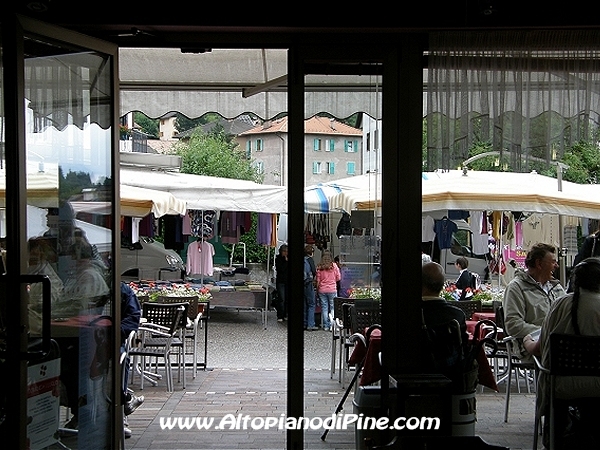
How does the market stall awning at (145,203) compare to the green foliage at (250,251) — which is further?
the green foliage at (250,251)

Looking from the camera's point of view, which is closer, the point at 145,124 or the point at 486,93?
the point at 486,93

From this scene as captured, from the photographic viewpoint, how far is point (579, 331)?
4.43 meters

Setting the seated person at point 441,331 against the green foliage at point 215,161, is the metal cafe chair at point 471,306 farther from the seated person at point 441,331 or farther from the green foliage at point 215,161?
the green foliage at point 215,161

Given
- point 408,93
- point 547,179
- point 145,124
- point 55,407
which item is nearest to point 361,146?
point 408,93

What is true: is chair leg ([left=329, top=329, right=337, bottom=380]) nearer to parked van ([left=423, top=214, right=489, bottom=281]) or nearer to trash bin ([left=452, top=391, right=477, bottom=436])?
trash bin ([left=452, top=391, right=477, bottom=436])

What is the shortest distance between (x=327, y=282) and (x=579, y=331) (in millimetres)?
1555

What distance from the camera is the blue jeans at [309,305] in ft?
15.4

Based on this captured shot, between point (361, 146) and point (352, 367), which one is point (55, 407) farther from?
point (361, 146)

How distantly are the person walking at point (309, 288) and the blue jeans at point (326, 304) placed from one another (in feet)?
0.22

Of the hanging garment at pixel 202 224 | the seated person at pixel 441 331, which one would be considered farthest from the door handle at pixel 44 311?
the hanging garment at pixel 202 224

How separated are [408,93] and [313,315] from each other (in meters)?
1.50

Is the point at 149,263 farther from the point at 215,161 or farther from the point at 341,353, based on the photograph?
the point at 215,161

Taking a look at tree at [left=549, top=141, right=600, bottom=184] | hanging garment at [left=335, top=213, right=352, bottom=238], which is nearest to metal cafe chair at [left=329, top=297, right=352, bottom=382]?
hanging garment at [left=335, top=213, right=352, bottom=238]

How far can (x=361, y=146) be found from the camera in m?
4.62
